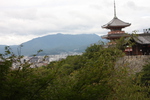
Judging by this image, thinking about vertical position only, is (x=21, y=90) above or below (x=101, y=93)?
above

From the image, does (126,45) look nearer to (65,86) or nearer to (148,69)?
(148,69)

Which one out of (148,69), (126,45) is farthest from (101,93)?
(126,45)

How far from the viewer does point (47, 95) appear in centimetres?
481

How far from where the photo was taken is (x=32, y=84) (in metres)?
4.68

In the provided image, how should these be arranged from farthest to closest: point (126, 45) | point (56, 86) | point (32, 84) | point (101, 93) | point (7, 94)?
1. point (126, 45)
2. point (101, 93)
3. point (56, 86)
4. point (32, 84)
5. point (7, 94)

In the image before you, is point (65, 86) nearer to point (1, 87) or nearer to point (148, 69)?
point (1, 87)

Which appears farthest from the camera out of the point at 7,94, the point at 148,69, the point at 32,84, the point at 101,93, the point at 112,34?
the point at 112,34

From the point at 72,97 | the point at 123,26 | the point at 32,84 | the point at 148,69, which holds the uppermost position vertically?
the point at 123,26

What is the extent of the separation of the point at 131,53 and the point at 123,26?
27.2 ft

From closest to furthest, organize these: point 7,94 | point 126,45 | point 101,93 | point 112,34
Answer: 1. point 7,94
2. point 101,93
3. point 126,45
4. point 112,34

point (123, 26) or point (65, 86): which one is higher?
point (123, 26)

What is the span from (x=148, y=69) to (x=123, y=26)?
1419 cm

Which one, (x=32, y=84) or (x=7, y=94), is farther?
(x=32, y=84)

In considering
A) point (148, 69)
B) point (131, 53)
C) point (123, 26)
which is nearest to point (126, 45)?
point (131, 53)
